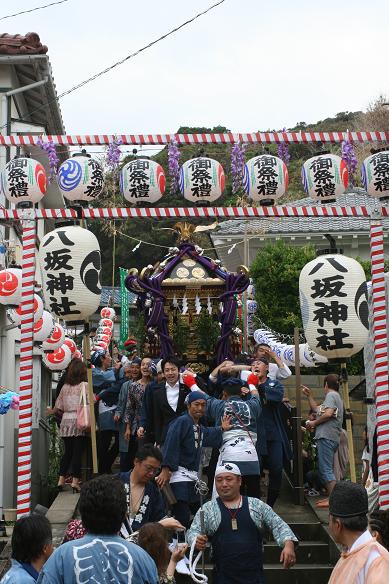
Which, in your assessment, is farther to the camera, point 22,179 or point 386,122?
point 386,122

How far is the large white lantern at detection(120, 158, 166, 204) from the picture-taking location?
1220cm

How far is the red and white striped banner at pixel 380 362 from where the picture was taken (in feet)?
35.1

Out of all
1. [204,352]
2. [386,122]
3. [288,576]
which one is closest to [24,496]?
[288,576]

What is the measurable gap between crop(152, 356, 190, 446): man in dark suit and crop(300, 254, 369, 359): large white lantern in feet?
5.63

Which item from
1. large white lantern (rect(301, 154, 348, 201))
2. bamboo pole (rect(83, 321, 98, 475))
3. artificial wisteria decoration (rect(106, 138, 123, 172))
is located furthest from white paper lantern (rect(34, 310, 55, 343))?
large white lantern (rect(301, 154, 348, 201))

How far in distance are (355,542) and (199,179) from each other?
7.74m

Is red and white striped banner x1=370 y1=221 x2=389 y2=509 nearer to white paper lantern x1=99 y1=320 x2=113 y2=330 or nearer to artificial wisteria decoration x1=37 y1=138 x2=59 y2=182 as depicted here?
artificial wisteria decoration x1=37 y1=138 x2=59 y2=182

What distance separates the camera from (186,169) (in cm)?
1223

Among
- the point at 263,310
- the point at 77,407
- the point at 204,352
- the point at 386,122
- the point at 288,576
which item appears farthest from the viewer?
the point at 386,122

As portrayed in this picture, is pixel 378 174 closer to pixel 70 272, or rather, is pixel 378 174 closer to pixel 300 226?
pixel 70 272

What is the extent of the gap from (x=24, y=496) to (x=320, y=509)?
389cm

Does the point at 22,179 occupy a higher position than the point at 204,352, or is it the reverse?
the point at 22,179

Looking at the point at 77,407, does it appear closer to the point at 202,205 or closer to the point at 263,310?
the point at 202,205

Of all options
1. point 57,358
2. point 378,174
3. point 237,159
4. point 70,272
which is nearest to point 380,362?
point 378,174
